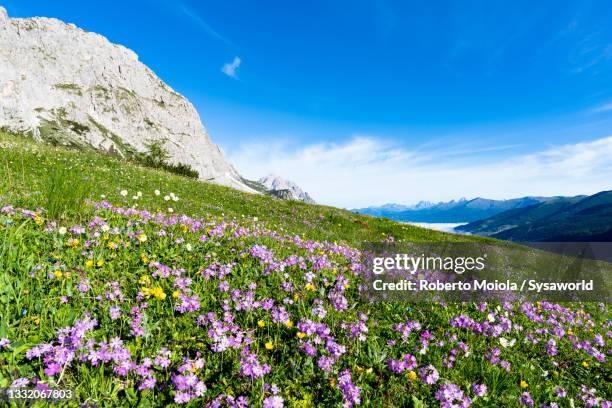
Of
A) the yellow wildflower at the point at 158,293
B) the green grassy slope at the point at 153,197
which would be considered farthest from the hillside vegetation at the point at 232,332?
the green grassy slope at the point at 153,197

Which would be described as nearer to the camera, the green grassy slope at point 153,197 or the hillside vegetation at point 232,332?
the hillside vegetation at point 232,332

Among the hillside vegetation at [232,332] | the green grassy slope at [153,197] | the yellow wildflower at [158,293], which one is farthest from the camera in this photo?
the green grassy slope at [153,197]

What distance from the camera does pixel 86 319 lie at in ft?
10.6

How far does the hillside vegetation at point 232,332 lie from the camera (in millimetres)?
3004

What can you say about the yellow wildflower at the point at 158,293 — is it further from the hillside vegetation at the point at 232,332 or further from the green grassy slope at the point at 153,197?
the green grassy slope at the point at 153,197

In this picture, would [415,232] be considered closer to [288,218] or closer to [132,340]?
[288,218]

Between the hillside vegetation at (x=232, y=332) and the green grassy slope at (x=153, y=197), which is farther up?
the green grassy slope at (x=153, y=197)

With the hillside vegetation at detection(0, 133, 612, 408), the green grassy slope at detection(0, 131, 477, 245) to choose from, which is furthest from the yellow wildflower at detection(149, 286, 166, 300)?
the green grassy slope at detection(0, 131, 477, 245)

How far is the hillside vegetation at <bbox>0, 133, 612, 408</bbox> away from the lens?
3.00 m

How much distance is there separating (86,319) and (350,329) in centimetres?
322

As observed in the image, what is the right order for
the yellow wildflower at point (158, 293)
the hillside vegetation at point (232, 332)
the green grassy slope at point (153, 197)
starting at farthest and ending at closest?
the green grassy slope at point (153, 197)
the yellow wildflower at point (158, 293)
the hillside vegetation at point (232, 332)

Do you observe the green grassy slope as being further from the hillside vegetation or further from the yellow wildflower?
the yellow wildflower

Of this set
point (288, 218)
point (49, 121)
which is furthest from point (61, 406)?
point (49, 121)

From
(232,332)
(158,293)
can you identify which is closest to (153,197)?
(158,293)
